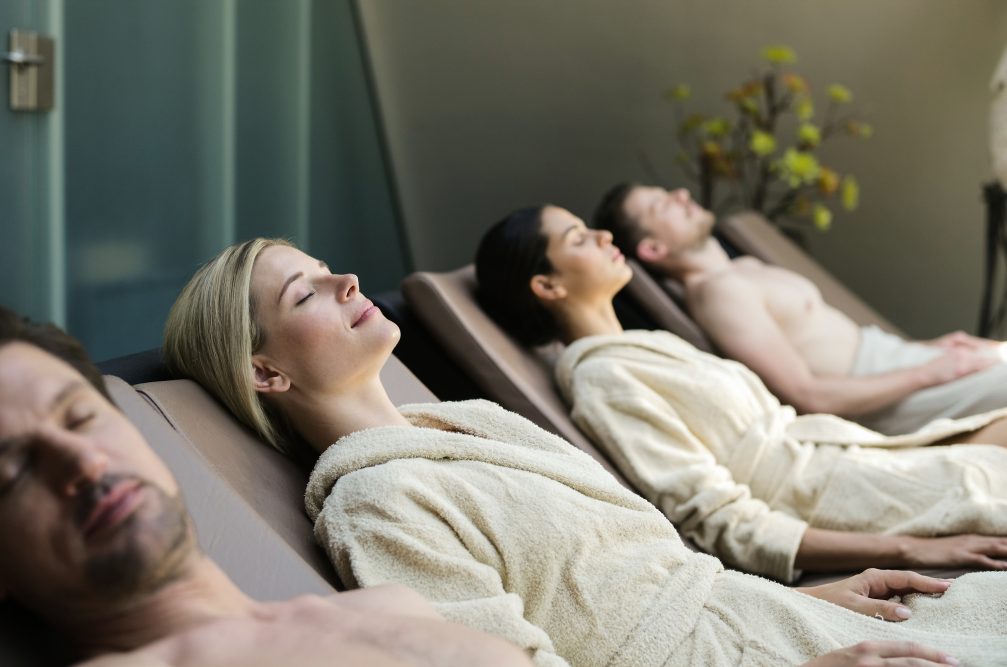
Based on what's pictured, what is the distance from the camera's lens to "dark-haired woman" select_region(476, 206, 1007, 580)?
1.88 metres

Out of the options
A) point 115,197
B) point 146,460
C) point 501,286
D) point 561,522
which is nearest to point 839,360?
point 501,286

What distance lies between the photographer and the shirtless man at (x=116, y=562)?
0.93 m

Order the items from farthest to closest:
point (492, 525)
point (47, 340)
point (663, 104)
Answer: point (663, 104), point (492, 525), point (47, 340)

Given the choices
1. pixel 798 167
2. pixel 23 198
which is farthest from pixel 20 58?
pixel 798 167

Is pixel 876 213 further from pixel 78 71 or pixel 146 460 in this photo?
pixel 146 460

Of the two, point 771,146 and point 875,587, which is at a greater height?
point 771,146

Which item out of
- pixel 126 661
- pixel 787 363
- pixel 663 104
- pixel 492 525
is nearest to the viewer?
pixel 126 661

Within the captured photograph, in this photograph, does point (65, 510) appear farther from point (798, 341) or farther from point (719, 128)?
point (719, 128)

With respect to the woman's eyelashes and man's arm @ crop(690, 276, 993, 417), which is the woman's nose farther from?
man's arm @ crop(690, 276, 993, 417)

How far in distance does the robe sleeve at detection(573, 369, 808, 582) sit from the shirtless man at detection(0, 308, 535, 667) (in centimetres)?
93

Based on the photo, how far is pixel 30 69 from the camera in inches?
93.3

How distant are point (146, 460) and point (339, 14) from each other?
273 cm

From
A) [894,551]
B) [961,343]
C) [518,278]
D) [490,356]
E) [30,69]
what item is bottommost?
[894,551]

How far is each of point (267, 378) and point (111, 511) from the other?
62cm
